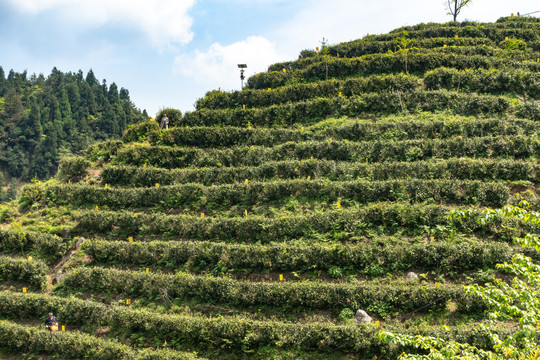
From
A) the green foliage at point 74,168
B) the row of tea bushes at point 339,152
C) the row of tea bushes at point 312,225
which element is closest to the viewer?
the row of tea bushes at point 312,225

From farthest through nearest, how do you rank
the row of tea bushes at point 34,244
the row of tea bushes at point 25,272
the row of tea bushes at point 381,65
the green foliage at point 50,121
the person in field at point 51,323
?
1. the green foliage at point 50,121
2. the row of tea bushes at point 381,65
3. the row of tea bushes at point 34,244
4. the row of tea bushes at point 25,272
5. the person in field at point 51,323

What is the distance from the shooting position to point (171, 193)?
18.6 meters

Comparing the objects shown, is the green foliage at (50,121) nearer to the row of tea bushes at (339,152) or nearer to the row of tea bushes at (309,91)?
the row of tea bushes at (309,91)

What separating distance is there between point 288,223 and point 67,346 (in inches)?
327

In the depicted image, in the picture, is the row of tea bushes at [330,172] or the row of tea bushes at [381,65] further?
the row of tea bushes at [381,65]

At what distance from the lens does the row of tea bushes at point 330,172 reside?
16.5 metres

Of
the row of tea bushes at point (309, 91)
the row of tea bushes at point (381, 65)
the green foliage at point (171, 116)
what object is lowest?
the green foliage at point (171, 116)

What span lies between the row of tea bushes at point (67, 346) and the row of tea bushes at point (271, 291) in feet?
7.08

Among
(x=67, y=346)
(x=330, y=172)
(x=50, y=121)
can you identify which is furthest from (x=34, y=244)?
(x=50, y=121)

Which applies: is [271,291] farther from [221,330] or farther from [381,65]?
[381,65]

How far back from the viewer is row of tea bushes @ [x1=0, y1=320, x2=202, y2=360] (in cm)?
1177

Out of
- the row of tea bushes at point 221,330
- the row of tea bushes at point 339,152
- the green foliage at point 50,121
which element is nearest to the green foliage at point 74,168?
the row of tea bushes at point 339,152

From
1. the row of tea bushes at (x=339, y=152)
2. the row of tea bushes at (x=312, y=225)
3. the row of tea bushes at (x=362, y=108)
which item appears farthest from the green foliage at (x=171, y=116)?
the row of tea bushes at (x=312, y=225)

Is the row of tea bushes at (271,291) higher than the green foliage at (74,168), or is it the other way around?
the green foliage at (74,168)
